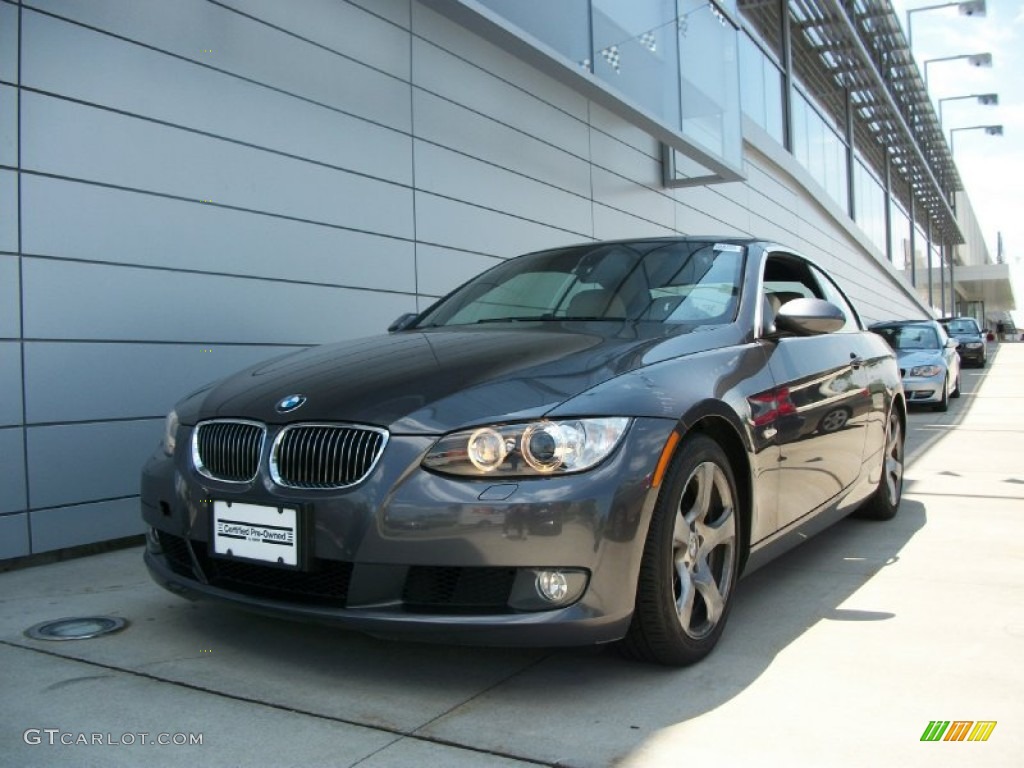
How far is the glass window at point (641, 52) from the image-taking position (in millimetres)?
9055

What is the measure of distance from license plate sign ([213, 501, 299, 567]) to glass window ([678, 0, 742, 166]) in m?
9.10

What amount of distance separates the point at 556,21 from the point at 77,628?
21.9ft

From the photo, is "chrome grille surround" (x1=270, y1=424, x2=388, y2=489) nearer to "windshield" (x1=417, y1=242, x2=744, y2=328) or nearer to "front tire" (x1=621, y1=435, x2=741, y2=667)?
"front tire" (x1=621, y1=435, x2=741, y2=667)

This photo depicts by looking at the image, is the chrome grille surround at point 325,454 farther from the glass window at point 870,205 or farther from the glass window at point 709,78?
the glass window at point 870,205

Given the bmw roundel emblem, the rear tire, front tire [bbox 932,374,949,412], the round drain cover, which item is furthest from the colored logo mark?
front tire [bbox 932,374,949,412]

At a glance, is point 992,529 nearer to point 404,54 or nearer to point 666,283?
point 666,283

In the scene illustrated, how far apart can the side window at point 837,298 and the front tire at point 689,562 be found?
1.97 metres

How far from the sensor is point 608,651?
9.72 feet

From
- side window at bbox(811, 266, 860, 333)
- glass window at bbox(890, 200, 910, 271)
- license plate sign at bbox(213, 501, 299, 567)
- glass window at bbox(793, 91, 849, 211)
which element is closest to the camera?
license plate sign at bbox(213, 501, 299, 567)

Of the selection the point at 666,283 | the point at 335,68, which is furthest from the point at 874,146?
the point at 666,283

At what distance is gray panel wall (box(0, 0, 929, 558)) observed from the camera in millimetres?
4594

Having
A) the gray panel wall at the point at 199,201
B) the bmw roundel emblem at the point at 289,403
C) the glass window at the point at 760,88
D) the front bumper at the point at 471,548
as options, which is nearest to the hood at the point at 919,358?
the glass window at the point at 760,88

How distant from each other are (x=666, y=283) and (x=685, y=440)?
1052 millimetres

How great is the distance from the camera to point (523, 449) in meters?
2.49
